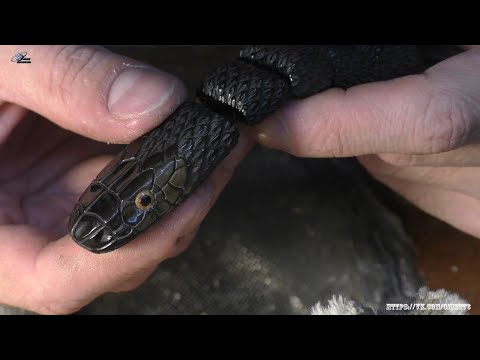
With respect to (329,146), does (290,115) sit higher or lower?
higher

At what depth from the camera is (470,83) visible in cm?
177

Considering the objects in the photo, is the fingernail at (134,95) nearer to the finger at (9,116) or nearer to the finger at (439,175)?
the finger at (9,116)

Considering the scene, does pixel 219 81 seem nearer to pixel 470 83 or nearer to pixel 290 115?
pixel 290 115

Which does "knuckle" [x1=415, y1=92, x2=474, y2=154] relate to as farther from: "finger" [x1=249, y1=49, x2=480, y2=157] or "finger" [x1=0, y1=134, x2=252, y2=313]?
"finger" [x1=0, y1=134, x2=252, y2=313]

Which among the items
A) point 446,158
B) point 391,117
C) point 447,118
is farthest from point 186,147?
point 446,158

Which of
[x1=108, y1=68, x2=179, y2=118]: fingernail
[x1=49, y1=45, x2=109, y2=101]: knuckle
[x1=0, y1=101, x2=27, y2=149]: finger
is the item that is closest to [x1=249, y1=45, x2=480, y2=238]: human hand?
[x1=108, y1=68, x2=179, y2=118]: fingernail

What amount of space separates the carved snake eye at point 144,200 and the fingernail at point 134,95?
0.89ft

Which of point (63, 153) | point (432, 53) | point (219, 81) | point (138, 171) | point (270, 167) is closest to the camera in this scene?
point (138, 171)

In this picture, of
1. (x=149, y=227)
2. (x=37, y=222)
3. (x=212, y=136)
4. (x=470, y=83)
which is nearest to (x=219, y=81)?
(x=212, y=136)

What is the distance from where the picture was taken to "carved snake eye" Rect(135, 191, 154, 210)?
5.31 feet

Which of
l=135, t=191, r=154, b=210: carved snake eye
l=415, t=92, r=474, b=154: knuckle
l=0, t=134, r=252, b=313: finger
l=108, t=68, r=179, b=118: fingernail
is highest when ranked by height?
l=108, t=68, r=179, b=118: fingernail

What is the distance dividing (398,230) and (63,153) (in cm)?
169

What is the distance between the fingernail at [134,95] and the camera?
1661 mm

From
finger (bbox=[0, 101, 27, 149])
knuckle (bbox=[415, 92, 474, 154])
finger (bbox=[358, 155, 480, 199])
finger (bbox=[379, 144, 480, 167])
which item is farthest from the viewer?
finger (bbox=[358, 155, 480, 199])
